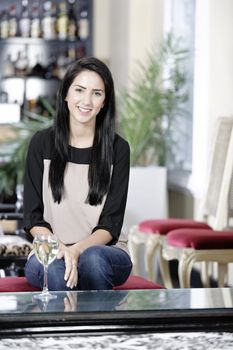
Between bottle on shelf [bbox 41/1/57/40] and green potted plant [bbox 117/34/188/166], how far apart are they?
7.14 ft

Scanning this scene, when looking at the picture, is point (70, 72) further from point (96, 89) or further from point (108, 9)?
point (108, 9)

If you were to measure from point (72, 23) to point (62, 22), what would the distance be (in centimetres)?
12

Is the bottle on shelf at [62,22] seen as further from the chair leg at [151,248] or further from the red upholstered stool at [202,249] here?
the red upholstered stool at [202,249]

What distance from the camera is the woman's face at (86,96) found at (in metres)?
3.49

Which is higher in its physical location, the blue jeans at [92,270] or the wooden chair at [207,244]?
the blue jeans at [92,270]

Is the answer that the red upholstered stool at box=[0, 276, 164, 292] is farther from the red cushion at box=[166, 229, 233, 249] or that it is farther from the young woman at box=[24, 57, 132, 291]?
the red cushion at box=[166, 229, 233, 249]

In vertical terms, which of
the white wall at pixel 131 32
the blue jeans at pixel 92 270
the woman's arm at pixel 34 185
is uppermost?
the white wall at pixel 131 32

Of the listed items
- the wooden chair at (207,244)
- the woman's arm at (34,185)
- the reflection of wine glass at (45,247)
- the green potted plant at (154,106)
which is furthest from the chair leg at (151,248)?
the reflection of wine glass at (45,247)

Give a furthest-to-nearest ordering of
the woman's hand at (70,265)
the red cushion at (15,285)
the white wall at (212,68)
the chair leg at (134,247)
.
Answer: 1. the white wall at (212,68)
2. the chair leg at (134,247)
3. the red cushion at (15,285)
4. the woman's hand at (70,265)

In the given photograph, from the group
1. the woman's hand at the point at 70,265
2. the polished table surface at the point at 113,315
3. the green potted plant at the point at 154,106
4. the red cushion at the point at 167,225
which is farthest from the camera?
the green potted plant at the point at 154,106

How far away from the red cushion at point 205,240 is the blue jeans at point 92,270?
5.34ft

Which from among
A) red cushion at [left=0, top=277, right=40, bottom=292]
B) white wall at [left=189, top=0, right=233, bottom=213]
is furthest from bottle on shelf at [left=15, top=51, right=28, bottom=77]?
red cushion at [left=0, top=277, right=40, bottom=292]

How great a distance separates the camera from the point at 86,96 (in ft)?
11.4

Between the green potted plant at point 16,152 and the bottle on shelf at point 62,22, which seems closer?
the green potted plant at point 16,152
